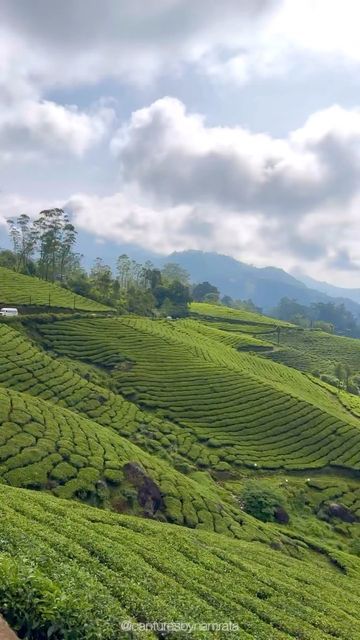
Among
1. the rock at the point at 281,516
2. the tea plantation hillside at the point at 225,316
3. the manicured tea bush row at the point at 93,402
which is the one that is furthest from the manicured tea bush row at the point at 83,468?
the tea plantation hillside at the point at 225,316

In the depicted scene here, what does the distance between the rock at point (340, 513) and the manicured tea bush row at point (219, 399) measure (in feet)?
24.5

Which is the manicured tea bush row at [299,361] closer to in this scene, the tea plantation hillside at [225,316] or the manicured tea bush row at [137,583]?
the tea plantation hillside at [225,316]

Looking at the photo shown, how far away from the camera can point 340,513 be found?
4672 cm

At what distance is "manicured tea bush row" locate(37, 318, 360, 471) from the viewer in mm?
55938

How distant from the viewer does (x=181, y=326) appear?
105 metres

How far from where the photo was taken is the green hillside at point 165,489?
44.0 ft

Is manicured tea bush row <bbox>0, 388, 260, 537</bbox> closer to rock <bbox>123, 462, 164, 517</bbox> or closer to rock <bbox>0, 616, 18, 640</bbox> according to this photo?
rock <bbox>123, 462, 164, 517</bbox>

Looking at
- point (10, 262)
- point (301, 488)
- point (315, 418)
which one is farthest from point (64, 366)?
point (10, 262)

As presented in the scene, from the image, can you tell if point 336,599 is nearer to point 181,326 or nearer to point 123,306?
point 181,326

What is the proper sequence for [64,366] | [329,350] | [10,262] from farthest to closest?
[329,350], [10,262], [64,366]

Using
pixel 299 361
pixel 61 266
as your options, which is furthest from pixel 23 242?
pixel 299 361

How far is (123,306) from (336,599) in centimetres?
9261

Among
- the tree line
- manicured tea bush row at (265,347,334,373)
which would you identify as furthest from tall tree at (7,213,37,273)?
manicured tea bush row at (265,347,334,373)

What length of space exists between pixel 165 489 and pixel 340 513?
77.9 feet
